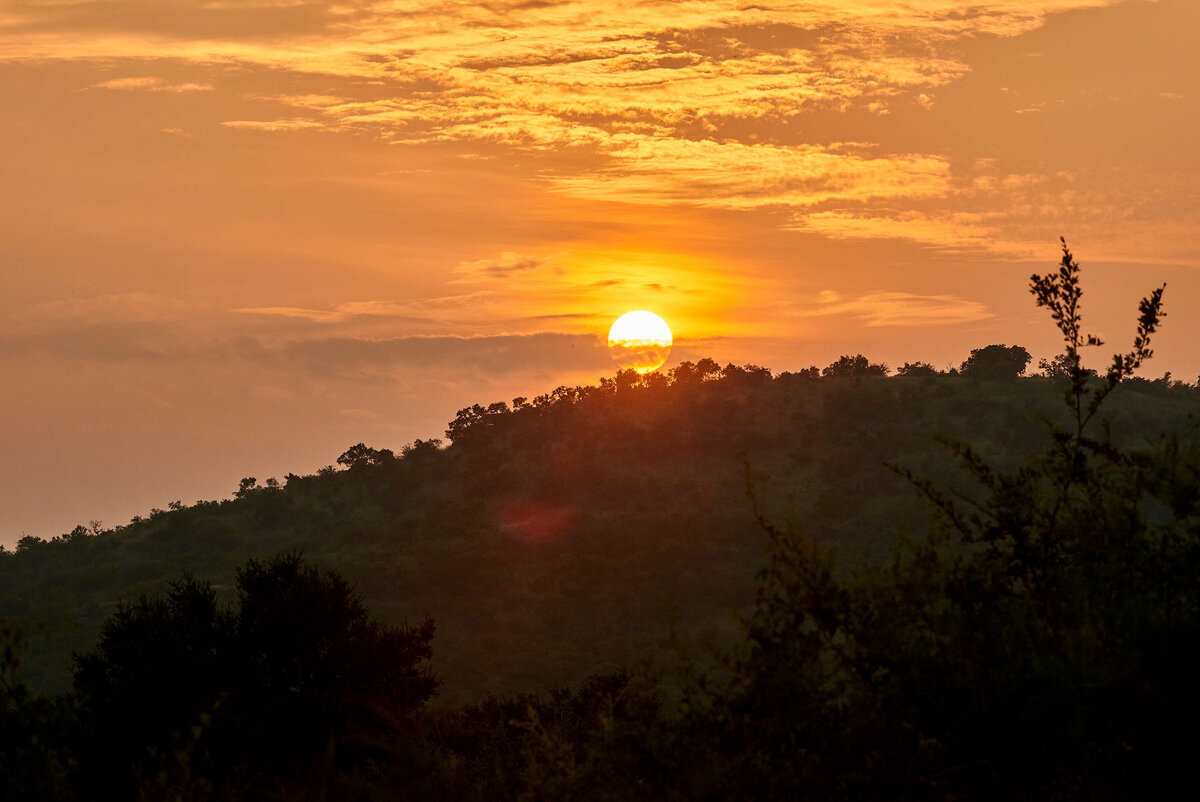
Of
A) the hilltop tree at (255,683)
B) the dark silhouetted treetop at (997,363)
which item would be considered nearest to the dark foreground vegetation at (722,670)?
the hilltop tree at (255,683)

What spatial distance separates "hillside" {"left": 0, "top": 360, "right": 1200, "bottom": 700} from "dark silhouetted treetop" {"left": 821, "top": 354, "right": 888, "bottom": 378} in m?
3.30

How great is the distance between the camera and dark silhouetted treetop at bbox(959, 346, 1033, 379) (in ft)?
348

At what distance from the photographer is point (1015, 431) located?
89.9 metres

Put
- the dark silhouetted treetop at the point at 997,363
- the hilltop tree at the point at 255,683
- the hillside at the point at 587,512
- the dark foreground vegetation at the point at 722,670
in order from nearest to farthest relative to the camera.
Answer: the dark foreground vegetation at the point at 722,670, the hilltop tree at the point at 255,683, the hillside at the point at 587,512, the dark silhouetted treetop at the point at 997,363

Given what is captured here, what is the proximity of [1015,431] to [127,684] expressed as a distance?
75787 millimetres

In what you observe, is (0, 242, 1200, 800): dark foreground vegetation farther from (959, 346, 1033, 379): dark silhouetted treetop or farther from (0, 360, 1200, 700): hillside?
(959, 346, 1033, 379): dark silhouetted treetop

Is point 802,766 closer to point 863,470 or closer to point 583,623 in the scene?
point 583,623

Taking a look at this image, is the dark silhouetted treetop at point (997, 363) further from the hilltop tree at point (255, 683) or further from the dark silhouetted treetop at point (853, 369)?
the hilltop tree at point (255, 683)

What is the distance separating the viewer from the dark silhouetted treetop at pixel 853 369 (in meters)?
111

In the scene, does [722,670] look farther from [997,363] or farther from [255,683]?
[997,363]

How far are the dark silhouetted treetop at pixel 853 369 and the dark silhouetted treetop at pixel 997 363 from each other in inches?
299

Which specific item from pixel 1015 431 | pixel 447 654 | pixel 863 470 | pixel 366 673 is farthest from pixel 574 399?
pixel 366 673

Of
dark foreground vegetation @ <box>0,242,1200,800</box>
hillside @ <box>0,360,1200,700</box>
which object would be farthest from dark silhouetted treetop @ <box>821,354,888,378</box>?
dark foreground vegetation @ <box>0,242,1200,800</box>

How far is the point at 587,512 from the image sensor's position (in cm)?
8956
